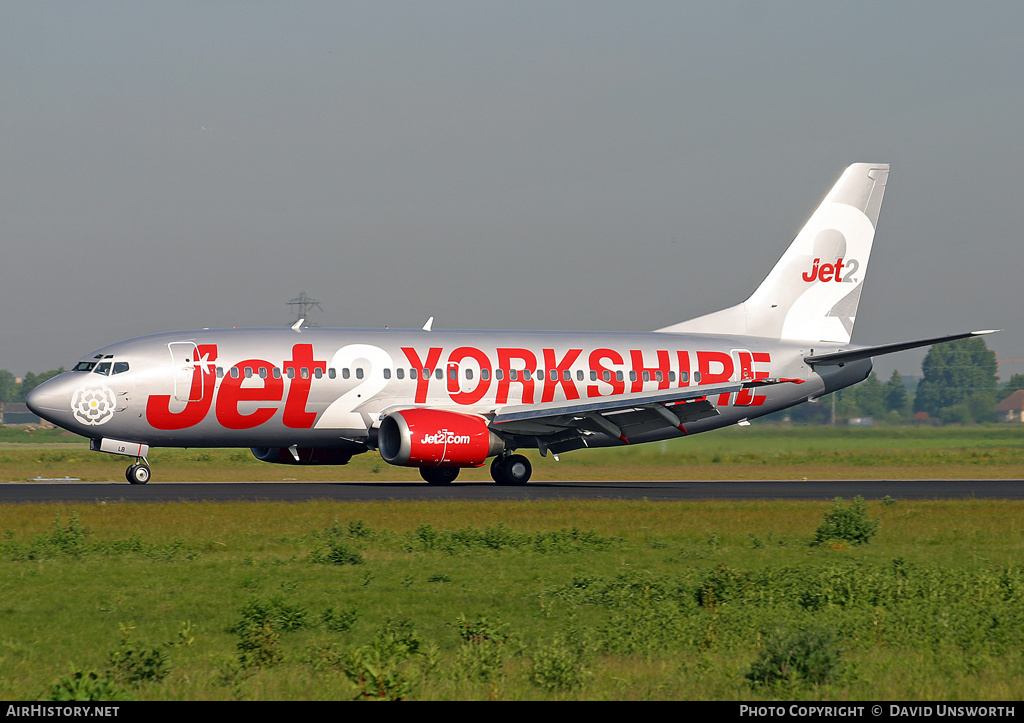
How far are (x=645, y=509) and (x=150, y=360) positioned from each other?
15753 millimetres

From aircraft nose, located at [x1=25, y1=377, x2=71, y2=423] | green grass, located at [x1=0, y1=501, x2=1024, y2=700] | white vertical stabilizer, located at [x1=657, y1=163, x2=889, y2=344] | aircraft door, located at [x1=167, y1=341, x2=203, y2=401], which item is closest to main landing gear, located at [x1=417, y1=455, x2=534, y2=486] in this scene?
aircraft door, located at [x1=167, y1=341, x2=203, y2=401]

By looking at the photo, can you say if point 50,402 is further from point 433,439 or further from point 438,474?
point 438,474

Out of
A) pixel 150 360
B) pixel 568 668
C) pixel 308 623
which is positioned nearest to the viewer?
pixel 568 668

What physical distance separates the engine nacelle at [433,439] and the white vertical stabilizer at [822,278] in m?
10.3

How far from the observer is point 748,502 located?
99.4ft

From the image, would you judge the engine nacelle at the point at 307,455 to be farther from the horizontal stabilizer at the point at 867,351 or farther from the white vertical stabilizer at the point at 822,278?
the horizontal stabilizer at the point at 867,351

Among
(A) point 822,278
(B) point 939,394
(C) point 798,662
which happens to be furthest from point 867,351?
(B) point 939,394

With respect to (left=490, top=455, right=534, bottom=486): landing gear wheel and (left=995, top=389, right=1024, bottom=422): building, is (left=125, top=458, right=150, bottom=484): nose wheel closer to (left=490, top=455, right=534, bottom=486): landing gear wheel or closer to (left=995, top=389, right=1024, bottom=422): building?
(left=490, top=455, right=534, bottom=486): landing gear wheel

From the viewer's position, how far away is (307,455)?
127ft

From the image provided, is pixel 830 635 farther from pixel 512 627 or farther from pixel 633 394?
pixel 633 394

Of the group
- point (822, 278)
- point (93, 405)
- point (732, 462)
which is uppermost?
point (822, 278)

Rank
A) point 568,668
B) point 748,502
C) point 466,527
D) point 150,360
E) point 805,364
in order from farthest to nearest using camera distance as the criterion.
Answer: point 805,364
point 150,360
point 748,502
point 466,527
point 568,668

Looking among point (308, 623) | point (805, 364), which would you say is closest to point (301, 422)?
point (805, 364)

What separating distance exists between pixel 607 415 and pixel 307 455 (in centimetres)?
Result: 977
